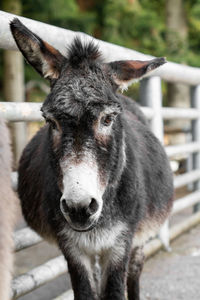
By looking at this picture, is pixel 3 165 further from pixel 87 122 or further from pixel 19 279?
pixel 19 279

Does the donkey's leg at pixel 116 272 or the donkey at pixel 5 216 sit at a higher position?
the donkey at pixel 5 216

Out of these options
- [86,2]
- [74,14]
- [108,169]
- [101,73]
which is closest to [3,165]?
[108,169]

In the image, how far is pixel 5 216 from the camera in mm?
1677

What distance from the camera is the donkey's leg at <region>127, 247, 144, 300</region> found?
11.6 feet

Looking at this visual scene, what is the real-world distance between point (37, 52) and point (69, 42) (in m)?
0.85

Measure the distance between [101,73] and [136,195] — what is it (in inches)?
30.6

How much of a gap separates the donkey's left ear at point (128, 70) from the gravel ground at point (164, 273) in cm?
187

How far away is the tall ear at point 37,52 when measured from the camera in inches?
95.5

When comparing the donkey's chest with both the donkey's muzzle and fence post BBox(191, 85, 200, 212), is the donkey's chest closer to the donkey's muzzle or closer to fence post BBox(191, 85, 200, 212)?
the donkey's muzzle

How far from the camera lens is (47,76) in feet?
8.60

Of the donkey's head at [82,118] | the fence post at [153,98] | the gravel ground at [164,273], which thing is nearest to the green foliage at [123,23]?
the fence post at [153,98]

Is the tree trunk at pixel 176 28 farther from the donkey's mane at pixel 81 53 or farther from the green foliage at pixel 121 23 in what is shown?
the donkey's mane at pixel 81 53

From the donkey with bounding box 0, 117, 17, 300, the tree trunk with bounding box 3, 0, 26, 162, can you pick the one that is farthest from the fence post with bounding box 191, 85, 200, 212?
the donkey with bounding box 0, 117, 17, 300

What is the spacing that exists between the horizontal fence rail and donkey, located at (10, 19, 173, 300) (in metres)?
0.40
